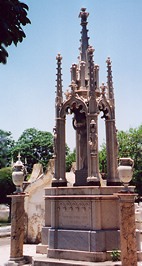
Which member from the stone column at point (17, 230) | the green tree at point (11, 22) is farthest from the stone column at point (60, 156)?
the green tree at point (11, 22)

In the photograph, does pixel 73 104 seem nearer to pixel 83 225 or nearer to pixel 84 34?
pixel 84 34

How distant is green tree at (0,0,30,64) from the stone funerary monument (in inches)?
244

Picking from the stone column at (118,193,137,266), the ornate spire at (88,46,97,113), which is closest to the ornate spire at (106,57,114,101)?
the ornate spire at (88,46,97,113)

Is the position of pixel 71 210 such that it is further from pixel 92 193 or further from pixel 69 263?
pixel 69 263

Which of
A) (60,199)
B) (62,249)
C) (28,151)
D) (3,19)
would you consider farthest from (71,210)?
(28,151)

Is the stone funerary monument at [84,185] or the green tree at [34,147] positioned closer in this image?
the stone funerary monument at [84,185]

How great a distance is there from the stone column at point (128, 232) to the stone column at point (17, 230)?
4.13 metres

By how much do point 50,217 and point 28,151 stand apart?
38142 millimetres

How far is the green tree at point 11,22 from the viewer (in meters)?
4.52

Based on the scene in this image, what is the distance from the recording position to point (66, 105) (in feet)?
38.9

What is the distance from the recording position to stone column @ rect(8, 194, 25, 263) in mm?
11134

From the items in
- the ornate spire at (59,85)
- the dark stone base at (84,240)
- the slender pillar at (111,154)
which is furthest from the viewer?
the ornate spire at (59,85)

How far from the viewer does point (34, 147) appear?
50125 mm

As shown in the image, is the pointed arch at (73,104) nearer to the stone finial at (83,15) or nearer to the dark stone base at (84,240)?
the stone finial at (83,15)
